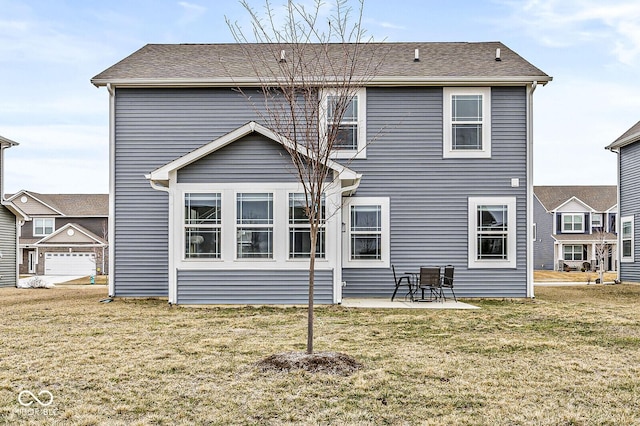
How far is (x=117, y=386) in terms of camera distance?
5367 mm

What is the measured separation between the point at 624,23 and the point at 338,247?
1309 cm

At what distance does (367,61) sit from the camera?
46.9ft

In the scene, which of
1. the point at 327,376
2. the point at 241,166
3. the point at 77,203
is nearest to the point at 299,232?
the point at 241,166

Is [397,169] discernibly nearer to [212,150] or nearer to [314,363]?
[212,150]

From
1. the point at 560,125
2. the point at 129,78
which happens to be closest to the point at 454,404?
the point at 129,78

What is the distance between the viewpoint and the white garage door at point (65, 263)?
35.9 m

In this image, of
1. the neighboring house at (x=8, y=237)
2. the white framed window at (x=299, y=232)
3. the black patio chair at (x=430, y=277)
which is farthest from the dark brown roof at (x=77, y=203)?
the black patio chair at (x=430, y=277)

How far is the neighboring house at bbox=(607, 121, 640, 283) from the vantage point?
779 inches

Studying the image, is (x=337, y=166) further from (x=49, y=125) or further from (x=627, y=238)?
(x=49, y=125)

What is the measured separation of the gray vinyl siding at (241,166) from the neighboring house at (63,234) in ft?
83.4

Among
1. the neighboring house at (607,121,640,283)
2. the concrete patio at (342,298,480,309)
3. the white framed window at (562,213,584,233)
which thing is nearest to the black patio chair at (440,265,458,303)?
the concrete patio at (342,298,480,309)

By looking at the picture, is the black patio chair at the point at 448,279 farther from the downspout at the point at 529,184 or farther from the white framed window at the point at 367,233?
the downspout at the point at 529,184

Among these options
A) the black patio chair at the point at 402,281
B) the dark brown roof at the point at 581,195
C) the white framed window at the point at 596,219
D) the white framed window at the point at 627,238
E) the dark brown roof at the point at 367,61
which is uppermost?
the dark brown roof at the point at 367,61

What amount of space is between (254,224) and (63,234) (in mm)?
29645
